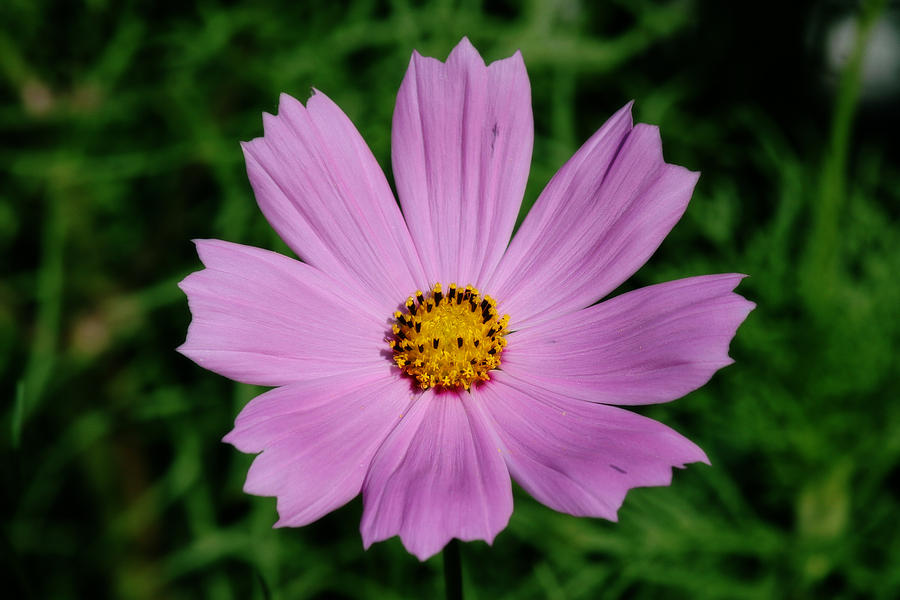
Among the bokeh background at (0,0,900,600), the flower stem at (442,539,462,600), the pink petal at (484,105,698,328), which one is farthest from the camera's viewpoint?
the bokeh background at (0,0,900,600)

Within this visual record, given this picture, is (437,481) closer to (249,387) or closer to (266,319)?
(266,319)

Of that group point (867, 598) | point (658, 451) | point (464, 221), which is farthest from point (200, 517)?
point (867, 598)

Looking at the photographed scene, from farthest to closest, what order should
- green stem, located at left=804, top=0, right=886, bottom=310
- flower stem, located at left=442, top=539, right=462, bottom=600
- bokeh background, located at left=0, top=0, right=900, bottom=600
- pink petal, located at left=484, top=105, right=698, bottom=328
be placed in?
bokeh background, located at left=0, top=0, right=900, bottom=600 < green stem, located at left=804, top=0, right=886, bottom=310 < pink petal, located at left=484, top=105, right=698, bottom=328 < flower stem, located at left=442, top=539, right=462, bottom=600

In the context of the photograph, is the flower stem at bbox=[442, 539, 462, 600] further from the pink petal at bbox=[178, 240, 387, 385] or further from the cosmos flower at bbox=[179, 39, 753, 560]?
the pink petal at bbox=[178, 240, 387, 385]

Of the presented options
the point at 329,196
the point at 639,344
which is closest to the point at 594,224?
the point at 639,344

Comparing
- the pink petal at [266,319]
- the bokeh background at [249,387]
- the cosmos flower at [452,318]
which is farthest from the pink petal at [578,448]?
the bokeh background at [249,387]

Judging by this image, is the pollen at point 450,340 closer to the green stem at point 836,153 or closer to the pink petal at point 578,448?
the pink petal at point 578,448

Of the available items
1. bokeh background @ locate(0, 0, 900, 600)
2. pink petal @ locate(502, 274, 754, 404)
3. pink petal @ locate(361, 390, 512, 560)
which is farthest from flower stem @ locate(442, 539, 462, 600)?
bokeh background @ locate(0, 0, 900, 600)

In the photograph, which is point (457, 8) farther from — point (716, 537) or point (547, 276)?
point (716, 537)

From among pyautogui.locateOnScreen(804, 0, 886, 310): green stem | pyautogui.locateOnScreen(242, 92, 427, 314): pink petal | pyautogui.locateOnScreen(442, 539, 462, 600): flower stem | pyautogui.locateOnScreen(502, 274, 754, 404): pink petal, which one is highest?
pyautogui.locateOnScreen(804, 0, 886, 310): green stem
